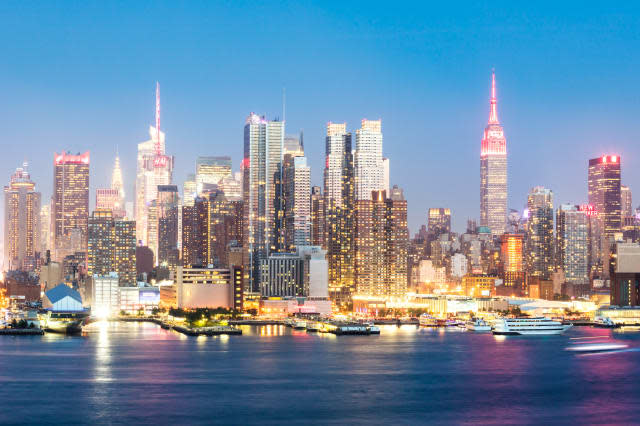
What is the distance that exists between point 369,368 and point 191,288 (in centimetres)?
11168

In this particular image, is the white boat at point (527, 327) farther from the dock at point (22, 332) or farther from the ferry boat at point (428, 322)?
the dock at point (22, 332)

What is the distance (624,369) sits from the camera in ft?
273

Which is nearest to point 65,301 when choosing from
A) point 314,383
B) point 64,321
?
point 64,321

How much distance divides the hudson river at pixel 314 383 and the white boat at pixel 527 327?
23218mm

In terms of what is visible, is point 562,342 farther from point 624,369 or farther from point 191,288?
point 191,288

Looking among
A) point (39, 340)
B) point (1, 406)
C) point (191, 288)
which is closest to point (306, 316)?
point (191, 288)

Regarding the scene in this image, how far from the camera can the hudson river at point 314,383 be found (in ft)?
194

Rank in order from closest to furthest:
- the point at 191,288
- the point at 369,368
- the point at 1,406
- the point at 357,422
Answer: the point at 357,422
the point at 1,406
the point at 369,368
the point at 191,288

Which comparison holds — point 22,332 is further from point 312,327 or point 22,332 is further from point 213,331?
point 312,327

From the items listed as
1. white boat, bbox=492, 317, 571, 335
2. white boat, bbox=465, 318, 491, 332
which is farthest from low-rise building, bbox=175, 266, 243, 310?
white boat, bbox=492, 317, 571, 335

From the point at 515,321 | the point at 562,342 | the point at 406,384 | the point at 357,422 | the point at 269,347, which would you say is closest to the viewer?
the point at 357,422

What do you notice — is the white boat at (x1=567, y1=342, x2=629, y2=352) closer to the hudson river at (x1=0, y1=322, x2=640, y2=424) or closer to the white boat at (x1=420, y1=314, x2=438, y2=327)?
the hudson river at (x1=0, y1=322, x2=640, y2=424)

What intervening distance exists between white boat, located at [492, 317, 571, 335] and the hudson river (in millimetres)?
23218

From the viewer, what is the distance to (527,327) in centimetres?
13662
